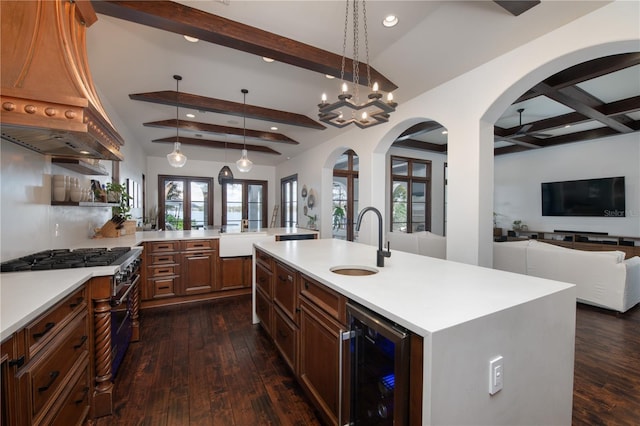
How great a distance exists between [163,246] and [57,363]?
2.33 meters

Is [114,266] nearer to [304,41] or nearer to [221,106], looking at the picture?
[304,41]

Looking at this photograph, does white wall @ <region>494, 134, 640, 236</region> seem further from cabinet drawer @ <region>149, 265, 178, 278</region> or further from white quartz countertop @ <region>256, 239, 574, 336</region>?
cabinet drawer @ <region>149, 265, 178, 278</region>

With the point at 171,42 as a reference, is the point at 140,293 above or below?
below

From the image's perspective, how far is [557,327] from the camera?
123 cm

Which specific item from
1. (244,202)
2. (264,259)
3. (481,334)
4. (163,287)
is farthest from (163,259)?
(244,202)

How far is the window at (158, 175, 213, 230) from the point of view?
7316mm

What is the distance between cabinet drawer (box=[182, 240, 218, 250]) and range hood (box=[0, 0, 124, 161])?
2348 millimetres

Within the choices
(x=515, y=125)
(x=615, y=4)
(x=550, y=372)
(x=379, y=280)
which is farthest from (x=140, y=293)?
(x=515, y=125)

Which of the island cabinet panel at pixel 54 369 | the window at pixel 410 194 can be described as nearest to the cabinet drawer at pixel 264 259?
the island cabinet panel at pixel 54 369

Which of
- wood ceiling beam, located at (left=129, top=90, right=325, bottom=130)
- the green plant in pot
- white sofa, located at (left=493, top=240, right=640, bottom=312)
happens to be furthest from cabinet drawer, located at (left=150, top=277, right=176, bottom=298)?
white sofa, located at (left=493, top=240, right=640, bottom=312)

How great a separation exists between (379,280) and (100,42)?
3.29 m

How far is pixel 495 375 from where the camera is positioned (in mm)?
986

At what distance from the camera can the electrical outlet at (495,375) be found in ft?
3.22

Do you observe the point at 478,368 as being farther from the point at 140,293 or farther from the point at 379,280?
the point at 140,293
